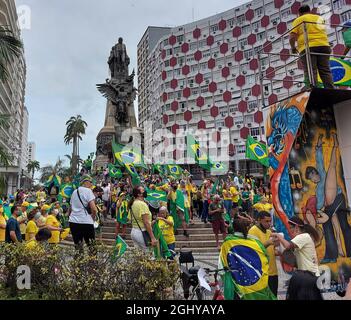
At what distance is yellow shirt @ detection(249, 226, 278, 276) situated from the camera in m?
4.54

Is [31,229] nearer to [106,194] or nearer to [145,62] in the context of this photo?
[106,194]

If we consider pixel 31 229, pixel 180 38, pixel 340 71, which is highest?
pixel 180 38

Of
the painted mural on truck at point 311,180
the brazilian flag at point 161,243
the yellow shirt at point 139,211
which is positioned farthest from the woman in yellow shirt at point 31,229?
the painted mural on truck at point 311,180

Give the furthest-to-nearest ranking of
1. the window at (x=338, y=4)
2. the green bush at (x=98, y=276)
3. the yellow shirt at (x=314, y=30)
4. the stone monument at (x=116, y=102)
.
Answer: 1. the window at (x=338, y=4)
2. the stone monument at (x=116, y=102)
3. the yellow shirt at (x=314, y=30)
4. the green bush at (x=98, y=276)

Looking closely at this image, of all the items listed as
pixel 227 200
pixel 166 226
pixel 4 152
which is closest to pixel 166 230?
pixel 166 226

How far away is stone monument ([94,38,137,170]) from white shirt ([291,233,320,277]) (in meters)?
29.6

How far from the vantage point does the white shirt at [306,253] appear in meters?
4.07

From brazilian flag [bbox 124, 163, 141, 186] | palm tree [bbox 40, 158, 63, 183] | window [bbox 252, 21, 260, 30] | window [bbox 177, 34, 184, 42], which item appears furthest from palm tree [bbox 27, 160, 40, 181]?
brazilian flag [bbox 124, 163, 141, 186]

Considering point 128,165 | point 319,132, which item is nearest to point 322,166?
point 319,132

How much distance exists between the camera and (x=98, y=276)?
390cm

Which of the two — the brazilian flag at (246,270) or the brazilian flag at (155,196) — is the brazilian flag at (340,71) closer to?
the brazilian flag at (246,270)

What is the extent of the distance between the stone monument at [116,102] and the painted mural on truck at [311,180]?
27510mm

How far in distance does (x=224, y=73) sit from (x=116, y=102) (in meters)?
30.9

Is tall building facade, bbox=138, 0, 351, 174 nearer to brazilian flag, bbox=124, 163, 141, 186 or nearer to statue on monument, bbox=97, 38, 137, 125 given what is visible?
statue on monument, bbox=97, 38, 137, 125
